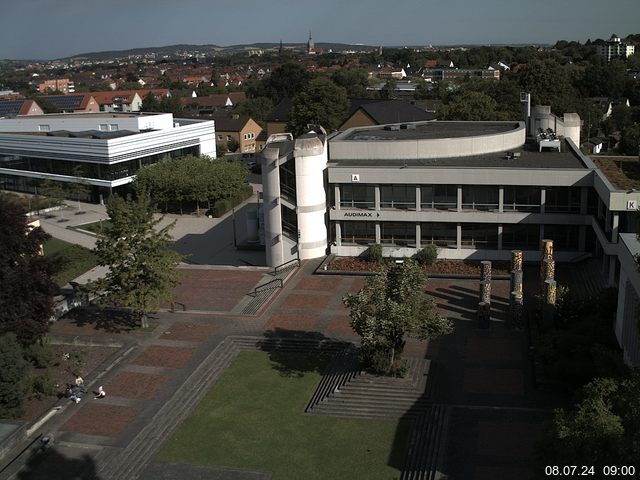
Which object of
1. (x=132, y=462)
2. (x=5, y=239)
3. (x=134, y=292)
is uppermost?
(x=5, y=239)

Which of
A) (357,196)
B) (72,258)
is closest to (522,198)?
(357,196)

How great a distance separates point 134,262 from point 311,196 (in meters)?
13.5

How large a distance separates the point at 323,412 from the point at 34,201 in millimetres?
48438

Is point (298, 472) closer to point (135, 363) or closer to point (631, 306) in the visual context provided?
point (135, 363)

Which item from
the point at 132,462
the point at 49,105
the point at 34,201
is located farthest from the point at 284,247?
the point at 49,105

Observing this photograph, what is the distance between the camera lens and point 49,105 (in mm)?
125000

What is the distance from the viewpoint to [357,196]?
4359 cm

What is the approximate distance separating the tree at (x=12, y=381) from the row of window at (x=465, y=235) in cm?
2211

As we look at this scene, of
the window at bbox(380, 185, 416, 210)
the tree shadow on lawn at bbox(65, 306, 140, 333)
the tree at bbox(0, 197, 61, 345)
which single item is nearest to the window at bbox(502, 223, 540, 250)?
the window at bbox(380, 185, 416, 210)

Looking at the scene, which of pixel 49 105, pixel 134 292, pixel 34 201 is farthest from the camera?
pixel 49 105

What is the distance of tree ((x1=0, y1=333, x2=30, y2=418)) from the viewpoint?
26156mm

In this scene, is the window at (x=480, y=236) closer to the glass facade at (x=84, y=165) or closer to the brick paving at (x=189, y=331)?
the brick paving at (x=189, y=331)

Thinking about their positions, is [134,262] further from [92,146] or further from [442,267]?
[92,146]

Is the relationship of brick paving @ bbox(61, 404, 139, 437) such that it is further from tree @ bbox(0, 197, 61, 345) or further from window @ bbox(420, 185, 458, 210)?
window @ bbox(420, 185, 458, 210)
